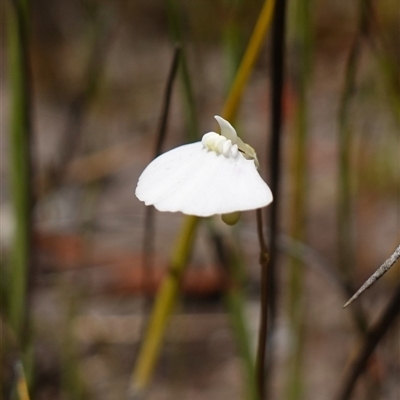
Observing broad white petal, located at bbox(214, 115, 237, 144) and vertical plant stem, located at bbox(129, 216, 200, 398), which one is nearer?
broad white petal, located at bbox(214, 115, 237, 144)

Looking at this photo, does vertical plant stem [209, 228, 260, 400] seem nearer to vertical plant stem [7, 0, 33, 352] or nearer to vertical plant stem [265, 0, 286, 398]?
vertical plant stem [265, 0, 286, 398]

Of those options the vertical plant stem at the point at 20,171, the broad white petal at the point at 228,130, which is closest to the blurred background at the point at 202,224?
the vertical plant stem at the point at 20,171

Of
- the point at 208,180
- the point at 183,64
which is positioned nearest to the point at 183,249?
the point at 183,64

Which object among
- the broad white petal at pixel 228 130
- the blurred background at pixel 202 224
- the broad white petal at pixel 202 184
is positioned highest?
the broad white petal at pixel 228 130

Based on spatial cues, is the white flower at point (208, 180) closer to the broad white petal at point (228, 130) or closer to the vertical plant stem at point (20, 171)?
the broad white petal at point (228, 130)

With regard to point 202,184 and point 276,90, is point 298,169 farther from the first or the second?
point 202,184

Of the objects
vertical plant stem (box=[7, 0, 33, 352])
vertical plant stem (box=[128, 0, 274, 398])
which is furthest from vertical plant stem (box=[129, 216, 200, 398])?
vertical plant stem (box=[7, 0, 33, 352])
